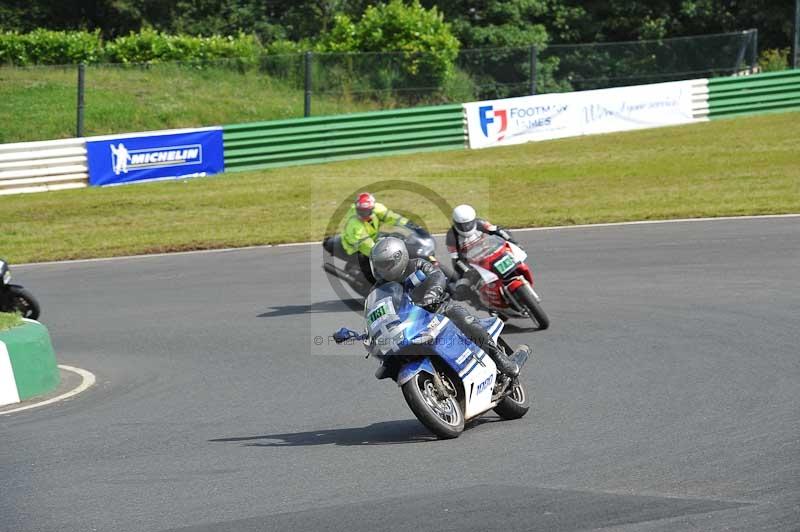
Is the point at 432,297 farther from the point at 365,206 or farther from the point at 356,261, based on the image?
the point at 356,261

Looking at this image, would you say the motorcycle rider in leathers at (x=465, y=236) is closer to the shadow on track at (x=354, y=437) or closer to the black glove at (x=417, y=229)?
the black glove at (x=417, y=229)

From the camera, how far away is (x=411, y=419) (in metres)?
9.24

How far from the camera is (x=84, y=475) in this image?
782 centimetres

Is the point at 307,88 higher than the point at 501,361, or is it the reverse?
the point at 307,88

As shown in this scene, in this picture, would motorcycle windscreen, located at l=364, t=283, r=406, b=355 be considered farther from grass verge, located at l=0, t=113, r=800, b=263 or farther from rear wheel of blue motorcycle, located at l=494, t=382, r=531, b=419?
grass verge, located at l=0, t=113, r=800, b=263

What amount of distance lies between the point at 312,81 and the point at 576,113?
672 centimetres

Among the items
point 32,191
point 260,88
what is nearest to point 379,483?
point 32,191

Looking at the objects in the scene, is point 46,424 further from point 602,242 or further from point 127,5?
point 127,5

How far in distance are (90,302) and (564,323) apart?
672 cm

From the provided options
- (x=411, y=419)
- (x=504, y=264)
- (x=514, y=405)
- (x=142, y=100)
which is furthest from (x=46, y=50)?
(x=514, y=405)

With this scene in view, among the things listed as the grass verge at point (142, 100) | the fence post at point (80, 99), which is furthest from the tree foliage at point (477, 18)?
the fence post at point (80, 99)

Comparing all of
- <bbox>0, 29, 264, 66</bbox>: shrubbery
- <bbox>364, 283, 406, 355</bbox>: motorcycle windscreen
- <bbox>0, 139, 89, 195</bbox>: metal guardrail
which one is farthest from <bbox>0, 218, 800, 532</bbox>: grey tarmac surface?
<bbox>0, 29, 264, 66</bbox>: shrubbery

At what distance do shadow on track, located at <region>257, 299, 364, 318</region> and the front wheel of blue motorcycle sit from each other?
634cm

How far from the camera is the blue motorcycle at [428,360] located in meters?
8.19
